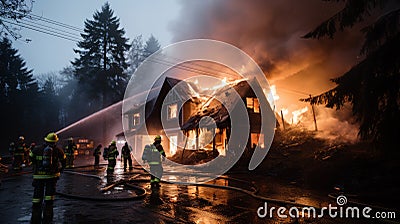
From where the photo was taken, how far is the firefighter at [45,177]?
18.2 ft

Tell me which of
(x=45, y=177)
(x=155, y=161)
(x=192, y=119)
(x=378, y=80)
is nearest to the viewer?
(x=45, y=177)

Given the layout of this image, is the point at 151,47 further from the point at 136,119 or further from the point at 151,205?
the point at 151,205

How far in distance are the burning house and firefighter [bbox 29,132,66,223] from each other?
Answer: 1408cm

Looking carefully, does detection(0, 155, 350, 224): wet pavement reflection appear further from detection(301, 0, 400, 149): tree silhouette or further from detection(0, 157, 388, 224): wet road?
detection(301, 0, 400, 149): tree silhouette

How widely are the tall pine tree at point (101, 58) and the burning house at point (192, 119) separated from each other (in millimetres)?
7071

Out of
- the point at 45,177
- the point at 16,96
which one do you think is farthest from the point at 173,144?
the point at 16,96

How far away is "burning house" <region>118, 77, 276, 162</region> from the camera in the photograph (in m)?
20.5

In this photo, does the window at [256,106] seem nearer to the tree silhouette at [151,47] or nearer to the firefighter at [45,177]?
the firefighter at [45,177]

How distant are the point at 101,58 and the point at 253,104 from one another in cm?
2451

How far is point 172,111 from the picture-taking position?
27.3 m

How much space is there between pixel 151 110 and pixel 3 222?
24435 millimetres

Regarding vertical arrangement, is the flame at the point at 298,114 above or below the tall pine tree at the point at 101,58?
below

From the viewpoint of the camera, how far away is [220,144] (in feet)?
68.8

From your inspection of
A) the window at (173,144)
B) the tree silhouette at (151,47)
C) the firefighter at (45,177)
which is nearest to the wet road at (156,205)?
the firefighter at (45,177)
